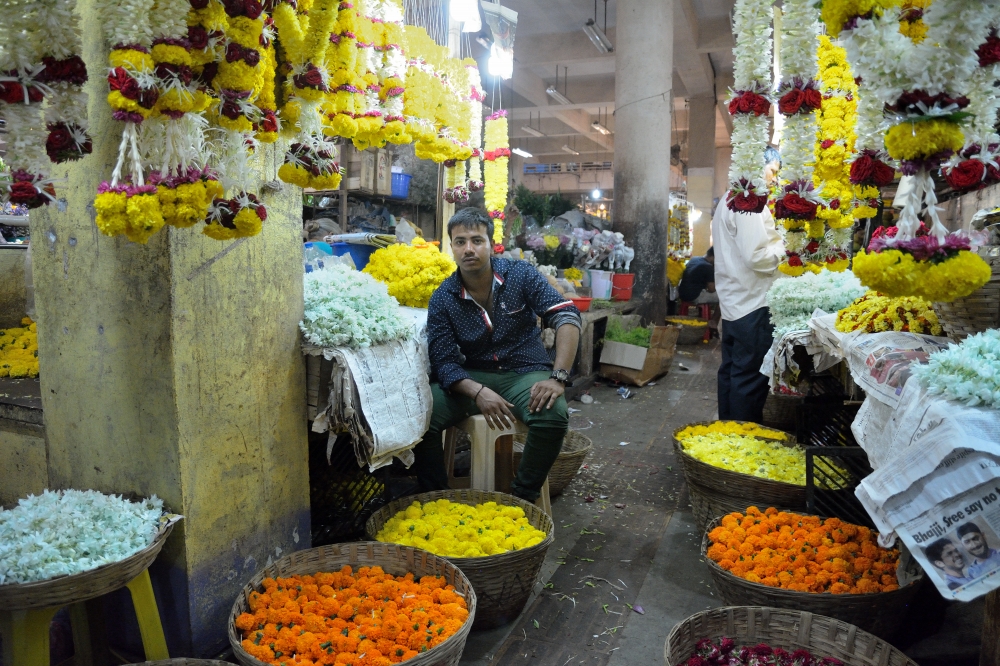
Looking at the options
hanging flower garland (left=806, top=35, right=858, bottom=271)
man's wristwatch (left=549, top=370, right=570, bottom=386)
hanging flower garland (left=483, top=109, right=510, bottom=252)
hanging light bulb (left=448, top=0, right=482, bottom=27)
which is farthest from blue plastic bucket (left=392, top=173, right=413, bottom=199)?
man's wristwatch (left=549, top=370, right=570, bottom=386)

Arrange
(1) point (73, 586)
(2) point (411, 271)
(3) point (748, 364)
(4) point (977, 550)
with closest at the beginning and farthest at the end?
(4) point (977, 550) → (1) point (73, 586) → (2) point (411, 271) → (3) point (748, 364)

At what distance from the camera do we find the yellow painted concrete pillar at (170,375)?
2051mm

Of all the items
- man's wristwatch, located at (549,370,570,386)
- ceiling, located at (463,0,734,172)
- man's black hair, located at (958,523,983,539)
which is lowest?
man's black hair, located at (958,523,983,539)

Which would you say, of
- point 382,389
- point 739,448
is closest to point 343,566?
point 382,389

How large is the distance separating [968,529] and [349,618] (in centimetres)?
Result: 170

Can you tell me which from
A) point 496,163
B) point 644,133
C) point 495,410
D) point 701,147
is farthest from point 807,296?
point 701,147

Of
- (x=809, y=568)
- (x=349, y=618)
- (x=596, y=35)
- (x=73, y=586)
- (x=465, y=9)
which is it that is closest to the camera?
(x=73, y=586)

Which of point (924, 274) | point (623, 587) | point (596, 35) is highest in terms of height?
point (596, 35)

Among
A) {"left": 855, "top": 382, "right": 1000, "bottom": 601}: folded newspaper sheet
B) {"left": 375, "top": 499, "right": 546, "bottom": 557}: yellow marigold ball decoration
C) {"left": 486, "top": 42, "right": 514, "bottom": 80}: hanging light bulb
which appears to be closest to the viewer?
{"left": 855, "top": 382, "right": 1000, "bottom": 601}: folded newspaper sheet

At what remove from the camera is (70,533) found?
1810 mm

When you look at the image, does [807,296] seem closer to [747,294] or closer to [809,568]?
[747,294]

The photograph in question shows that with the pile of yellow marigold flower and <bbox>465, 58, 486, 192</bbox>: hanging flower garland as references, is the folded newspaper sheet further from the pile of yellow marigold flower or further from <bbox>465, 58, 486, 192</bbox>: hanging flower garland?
<bbox>465, 58, 486, 192</bbox>: hanging flower garland

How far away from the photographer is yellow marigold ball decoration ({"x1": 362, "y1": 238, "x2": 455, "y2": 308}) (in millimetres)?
3633

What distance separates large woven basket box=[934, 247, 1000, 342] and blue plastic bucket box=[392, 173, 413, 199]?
5.97m
